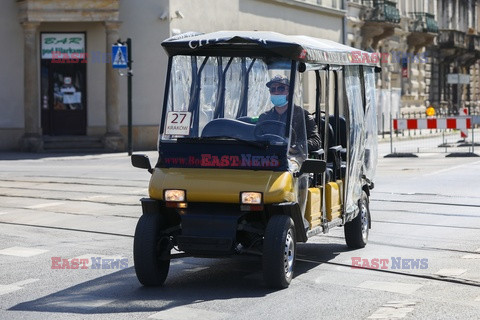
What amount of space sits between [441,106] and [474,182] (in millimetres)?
44800

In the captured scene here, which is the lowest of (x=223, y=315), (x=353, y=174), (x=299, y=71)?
(x=223, y=315)

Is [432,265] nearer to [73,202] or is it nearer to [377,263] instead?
[377,263]

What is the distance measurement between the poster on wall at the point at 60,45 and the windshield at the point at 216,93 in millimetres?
24202

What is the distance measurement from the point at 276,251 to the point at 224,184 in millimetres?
724

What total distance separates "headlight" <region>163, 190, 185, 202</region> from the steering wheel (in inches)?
34.3

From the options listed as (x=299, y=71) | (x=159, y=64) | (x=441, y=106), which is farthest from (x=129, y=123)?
(x=441, y=106)

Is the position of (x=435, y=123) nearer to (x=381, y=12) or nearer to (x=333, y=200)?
(x=381, y=12)

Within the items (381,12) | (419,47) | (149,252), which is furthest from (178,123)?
(419,47)

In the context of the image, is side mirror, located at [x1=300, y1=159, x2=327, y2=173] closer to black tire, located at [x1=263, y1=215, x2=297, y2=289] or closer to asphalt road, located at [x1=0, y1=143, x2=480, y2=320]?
black tire, located at [x1=263, y1=215, x2=297, y2=289]

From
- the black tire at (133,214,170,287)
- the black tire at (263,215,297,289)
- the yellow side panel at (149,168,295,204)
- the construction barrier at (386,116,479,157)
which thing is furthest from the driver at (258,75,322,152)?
the construction barrier at (386,116,479,157)

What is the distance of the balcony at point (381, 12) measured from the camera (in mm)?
51625

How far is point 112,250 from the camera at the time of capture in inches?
474

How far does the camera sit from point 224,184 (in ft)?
30.9

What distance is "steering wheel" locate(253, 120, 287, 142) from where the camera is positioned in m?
9.82
